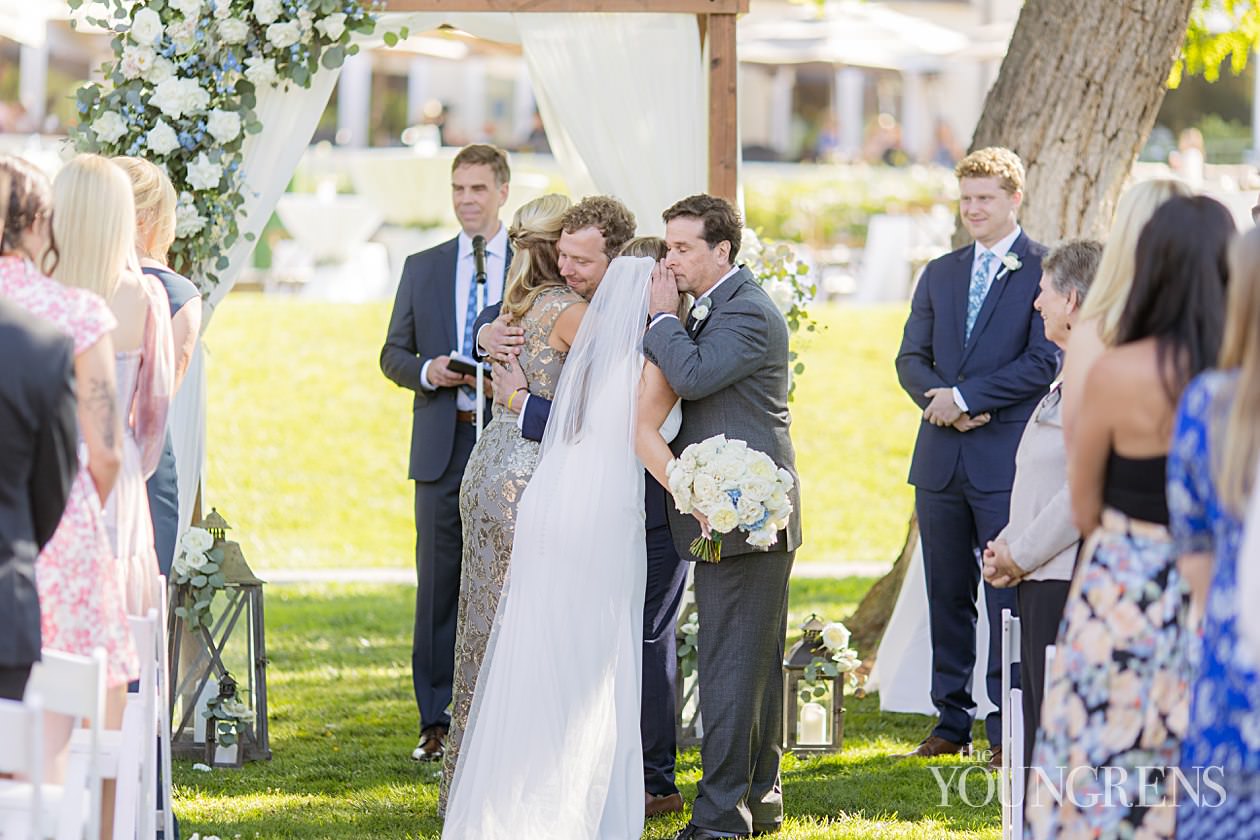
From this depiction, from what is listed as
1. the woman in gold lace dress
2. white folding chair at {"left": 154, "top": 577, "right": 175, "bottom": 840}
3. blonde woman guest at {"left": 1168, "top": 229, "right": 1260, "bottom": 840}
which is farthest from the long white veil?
blonde woman guest at {"left": 1168, "top": 229, "right": 1260, "bottom": 840}

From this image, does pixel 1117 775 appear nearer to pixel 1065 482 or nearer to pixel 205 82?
pixel 1065 482

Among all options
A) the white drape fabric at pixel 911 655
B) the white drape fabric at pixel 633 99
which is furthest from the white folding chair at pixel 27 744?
the white drape fabric at pixel 911 655

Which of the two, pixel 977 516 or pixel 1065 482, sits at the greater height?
pixel 1065 482

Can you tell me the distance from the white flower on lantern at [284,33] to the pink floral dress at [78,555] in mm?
2688

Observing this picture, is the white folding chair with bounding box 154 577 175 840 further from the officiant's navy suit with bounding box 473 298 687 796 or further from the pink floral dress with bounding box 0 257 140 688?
the officiant's navy suit with bounding box 473 298 687 796

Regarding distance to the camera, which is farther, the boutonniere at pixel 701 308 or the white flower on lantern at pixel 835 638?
the white flower on lantern at pixel 835 638

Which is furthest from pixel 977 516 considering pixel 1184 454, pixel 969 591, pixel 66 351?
pixel 66 351

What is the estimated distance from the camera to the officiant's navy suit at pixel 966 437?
586 centimetres

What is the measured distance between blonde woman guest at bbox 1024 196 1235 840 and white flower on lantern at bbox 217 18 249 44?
3817mm

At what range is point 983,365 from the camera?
5941 millimetres

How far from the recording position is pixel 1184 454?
286 centimetres

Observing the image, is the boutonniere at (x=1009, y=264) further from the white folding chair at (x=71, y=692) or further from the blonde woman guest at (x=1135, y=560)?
the white folding chair at (x=71, y=692)

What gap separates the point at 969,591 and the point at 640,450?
6.23 feet

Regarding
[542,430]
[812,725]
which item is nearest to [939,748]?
[812,725]
